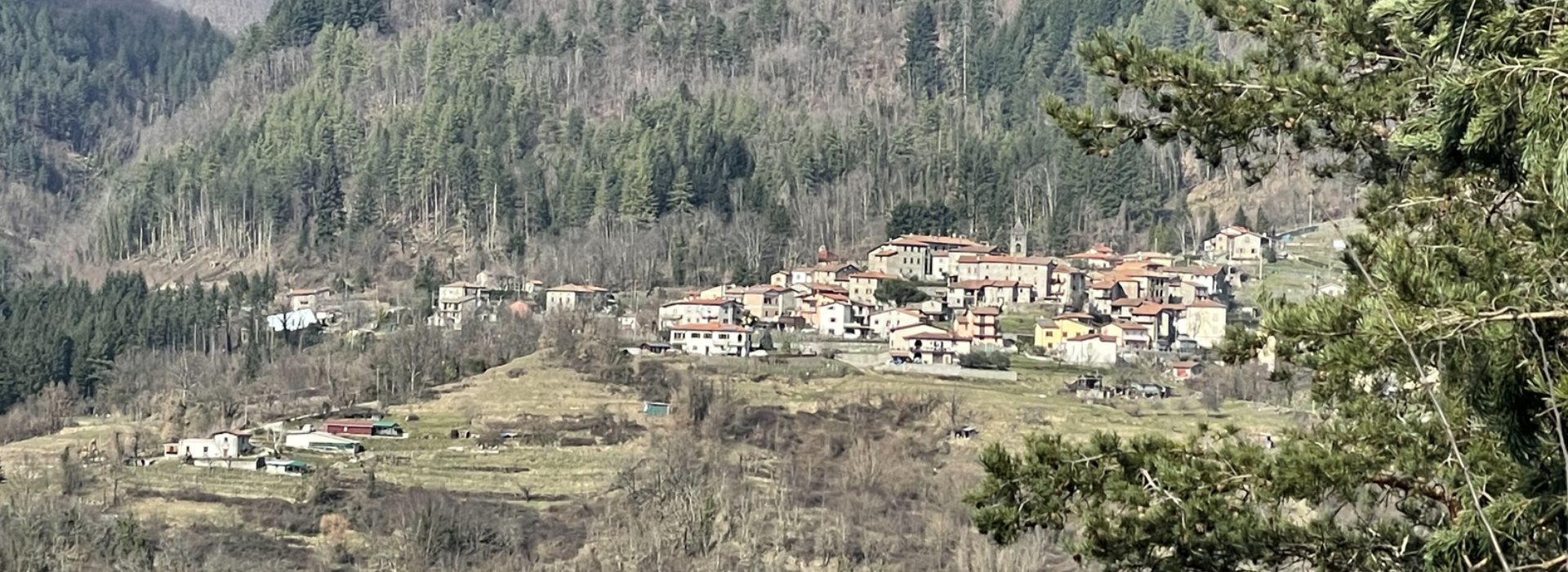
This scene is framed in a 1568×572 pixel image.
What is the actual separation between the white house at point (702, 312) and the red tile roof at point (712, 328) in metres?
0.83

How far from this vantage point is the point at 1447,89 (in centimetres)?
542

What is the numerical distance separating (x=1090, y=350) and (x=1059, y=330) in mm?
1378

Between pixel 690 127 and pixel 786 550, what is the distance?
44.4 m

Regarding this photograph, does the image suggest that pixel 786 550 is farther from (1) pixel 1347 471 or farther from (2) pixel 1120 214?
(2) pixel 1120 214

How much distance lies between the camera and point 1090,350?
153 ft

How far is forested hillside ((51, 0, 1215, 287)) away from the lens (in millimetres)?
64938

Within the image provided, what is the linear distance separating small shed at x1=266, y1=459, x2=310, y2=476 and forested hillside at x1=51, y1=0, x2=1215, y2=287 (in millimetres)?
21501

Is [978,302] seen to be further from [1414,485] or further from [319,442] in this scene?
[1414,485]

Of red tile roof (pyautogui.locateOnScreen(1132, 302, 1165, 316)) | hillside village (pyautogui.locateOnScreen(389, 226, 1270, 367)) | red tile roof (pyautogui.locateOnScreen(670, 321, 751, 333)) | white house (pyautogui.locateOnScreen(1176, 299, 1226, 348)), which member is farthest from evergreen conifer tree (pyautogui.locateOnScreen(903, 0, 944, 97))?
red tile roof (pyautogui.locateOnScreen(670, 321, 751, 333))

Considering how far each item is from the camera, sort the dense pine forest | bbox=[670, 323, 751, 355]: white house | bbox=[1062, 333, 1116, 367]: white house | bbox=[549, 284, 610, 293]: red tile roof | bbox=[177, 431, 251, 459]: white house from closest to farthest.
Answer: bbox=[177, 431, 251, 459]: white house
bbox=[1062, 333, 1116, 367]: white house
bbox=[670, 323, 751, 355]: white house
bbox=[549, 284, 610, 293]: red tile roof
the dense pine forest

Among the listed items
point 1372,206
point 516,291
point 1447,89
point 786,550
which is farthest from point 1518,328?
point 516,291

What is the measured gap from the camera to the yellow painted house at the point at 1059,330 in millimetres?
47469

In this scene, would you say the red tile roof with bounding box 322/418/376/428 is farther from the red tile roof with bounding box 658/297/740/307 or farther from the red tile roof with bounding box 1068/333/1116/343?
the red tile roof with bounding box 1068/333/1116/343

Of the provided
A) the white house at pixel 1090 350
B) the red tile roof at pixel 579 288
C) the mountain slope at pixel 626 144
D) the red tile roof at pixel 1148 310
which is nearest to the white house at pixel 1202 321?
the red tile roof at pixel 1148 310
